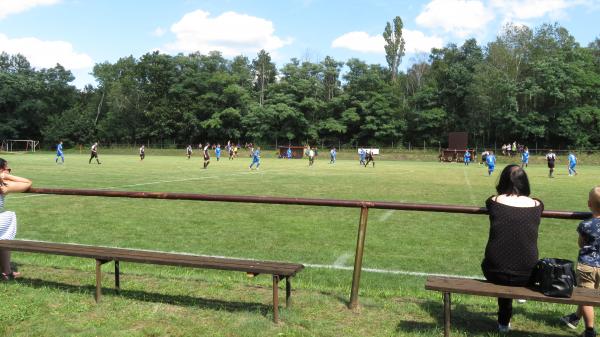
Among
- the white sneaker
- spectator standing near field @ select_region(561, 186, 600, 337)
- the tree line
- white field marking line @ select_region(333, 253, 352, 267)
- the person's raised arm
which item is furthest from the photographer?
the tree line

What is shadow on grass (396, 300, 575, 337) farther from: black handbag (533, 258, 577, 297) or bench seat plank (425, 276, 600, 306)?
black handbag (533, 258, 577, 297)

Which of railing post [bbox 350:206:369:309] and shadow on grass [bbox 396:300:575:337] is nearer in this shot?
shadow on grass [bbox 396:300:575:337]

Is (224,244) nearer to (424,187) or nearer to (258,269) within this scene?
(258,269)

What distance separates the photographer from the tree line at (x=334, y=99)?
215ft

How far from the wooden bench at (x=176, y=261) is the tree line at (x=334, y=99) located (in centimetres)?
6654

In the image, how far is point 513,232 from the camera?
4113mm

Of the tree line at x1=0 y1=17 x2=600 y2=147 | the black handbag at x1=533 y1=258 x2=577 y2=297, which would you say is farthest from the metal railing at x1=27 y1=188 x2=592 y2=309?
the tree line at x1=0 y1=17 x2=600 y2=147

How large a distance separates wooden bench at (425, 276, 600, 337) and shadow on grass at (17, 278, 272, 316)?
1753 millimetres

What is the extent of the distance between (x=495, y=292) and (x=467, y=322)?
97cm

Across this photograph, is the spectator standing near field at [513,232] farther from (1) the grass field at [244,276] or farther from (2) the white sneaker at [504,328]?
(1) the grass field at [244,276]

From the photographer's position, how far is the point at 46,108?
9425 centimetres

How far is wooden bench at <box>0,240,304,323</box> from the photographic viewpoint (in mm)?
4559

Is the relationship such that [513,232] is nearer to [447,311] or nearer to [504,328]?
[447,311]

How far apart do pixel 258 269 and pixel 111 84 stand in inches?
4168
